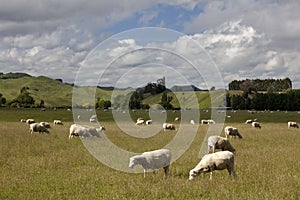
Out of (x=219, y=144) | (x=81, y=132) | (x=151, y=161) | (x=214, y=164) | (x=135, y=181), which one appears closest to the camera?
(x=135, y=181)

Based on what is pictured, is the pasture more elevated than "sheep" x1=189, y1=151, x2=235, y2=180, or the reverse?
"sheep" x1=189, y1=151, x2=235, y2=180

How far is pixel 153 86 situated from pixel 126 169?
6456 millimetres

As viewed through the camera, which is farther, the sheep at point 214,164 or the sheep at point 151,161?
the sheep at point 151,161

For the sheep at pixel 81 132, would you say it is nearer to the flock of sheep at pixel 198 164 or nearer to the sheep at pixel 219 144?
the sheep at pixel 219 144

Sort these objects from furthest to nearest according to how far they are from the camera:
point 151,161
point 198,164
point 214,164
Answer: point 151,161 → point 198,164 → point 214,164

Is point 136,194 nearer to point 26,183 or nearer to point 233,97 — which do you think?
point 26,183

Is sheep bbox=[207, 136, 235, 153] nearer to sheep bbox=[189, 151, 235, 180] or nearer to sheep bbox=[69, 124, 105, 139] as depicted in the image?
sheep bbox=[189, 151, 235, 180]

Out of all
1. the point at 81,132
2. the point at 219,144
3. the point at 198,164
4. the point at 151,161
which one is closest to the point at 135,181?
the point at 151,161

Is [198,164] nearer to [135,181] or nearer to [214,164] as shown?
[214,164]

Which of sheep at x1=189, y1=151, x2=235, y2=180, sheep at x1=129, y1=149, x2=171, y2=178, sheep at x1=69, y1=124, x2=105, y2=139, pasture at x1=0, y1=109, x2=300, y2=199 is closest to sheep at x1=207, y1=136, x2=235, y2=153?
pasture at x1=0, y1=109, x2=300, y2=199

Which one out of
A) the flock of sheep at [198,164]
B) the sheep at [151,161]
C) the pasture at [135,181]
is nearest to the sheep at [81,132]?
the pasture at [135,181]

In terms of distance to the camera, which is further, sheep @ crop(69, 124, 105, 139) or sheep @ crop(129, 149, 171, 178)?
sheep @ crop(69, 124, 105, 139)

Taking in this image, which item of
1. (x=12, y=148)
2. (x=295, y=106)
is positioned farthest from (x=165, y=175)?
(x=295, y=106)

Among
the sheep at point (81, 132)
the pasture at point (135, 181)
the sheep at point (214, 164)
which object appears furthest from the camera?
the sheep at point (81, 132)
